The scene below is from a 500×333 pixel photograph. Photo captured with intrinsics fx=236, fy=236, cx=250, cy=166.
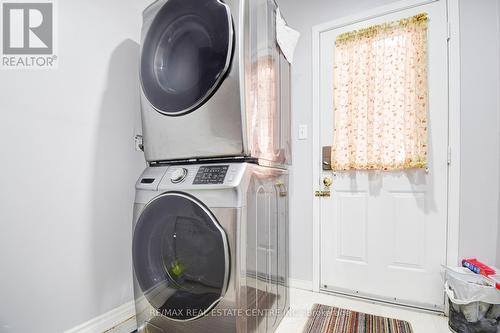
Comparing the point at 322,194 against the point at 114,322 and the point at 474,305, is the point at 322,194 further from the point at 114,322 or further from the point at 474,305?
the point at 114,322

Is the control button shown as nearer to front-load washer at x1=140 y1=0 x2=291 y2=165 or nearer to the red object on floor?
front-load washer at x1=140 y1=0 x2=291 y2=165

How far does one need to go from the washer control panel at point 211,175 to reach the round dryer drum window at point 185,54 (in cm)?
30

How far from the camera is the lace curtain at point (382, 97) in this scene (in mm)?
1582

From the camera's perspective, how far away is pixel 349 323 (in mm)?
1446

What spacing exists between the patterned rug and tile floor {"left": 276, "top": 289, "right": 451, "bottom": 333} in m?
0.05

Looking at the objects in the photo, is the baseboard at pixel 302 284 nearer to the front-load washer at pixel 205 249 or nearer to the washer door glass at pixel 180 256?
the front-load washer at pixel 205 249

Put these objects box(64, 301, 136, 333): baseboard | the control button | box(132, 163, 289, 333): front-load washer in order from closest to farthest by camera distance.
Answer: box(132, 163, 289, 333): front-load washer, the control button, box(64, 301, 136, 333): baseboard

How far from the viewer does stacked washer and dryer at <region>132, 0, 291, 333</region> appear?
0.98 meters

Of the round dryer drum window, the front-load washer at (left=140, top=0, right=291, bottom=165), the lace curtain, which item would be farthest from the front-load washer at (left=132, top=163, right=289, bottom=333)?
the lace curtain

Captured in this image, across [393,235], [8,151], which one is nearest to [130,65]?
[8,151]

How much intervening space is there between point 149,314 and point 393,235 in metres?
1.61

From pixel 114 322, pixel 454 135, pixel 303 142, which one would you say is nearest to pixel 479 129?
pixel 454 135

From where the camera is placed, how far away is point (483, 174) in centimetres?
145

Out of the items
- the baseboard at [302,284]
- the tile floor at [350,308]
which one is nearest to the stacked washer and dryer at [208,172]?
the tile floor at [350,308]
